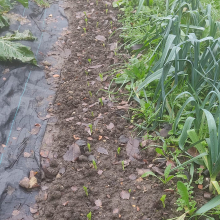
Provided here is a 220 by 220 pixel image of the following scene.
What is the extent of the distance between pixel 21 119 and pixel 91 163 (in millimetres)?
787

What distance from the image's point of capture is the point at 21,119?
2.13m

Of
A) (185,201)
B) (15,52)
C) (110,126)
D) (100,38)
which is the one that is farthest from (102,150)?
(100,38)

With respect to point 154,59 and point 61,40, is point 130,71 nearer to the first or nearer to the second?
point 154,59

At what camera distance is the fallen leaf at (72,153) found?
1.81 metres

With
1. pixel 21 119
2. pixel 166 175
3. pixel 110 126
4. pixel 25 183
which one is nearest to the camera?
pixel 166 175

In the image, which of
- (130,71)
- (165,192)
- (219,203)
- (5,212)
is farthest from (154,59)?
(5,212)

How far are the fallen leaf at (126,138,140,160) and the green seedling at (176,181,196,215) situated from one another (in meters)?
0.46

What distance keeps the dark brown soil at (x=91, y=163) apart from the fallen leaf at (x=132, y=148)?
2 centimetres

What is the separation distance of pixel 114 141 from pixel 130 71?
0.71m

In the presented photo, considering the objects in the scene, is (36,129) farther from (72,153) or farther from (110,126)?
(110,126)

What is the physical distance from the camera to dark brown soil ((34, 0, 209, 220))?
4.90 feet

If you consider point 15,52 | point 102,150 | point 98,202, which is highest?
point 15,52

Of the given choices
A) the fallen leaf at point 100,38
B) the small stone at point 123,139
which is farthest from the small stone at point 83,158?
the fallen leaf at point 100,38

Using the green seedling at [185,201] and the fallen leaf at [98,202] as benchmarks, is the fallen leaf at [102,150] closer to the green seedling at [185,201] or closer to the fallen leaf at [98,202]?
the fallen leaf at [98,202]
